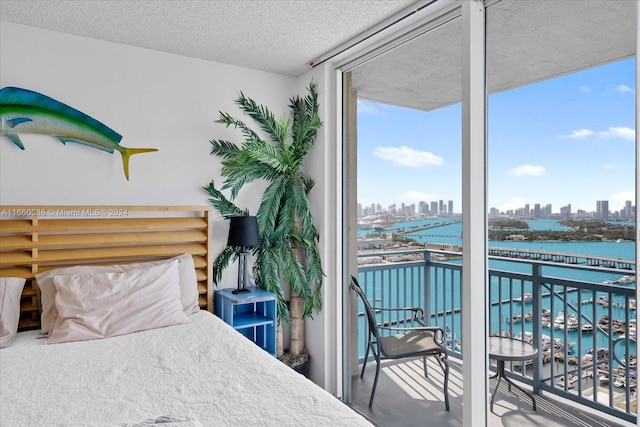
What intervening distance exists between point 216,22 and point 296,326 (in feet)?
7.71

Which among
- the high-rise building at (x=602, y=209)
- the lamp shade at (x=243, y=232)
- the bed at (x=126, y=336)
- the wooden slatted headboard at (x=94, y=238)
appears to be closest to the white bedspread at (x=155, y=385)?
the bed at (x=126, y=336)

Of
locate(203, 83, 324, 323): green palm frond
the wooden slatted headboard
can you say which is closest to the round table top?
locate(203, 83, 324, 323): green palm frond

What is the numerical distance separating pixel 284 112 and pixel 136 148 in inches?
50.7

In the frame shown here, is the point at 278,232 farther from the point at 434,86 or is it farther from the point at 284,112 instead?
the point at 434,86

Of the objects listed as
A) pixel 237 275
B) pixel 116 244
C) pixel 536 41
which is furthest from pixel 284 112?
pixel 536 41

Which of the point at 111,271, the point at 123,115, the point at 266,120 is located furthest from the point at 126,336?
the point at 266,120

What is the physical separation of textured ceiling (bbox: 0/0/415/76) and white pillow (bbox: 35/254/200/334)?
155 centimetres

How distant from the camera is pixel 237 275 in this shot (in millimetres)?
3369

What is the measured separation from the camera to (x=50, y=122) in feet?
8.71

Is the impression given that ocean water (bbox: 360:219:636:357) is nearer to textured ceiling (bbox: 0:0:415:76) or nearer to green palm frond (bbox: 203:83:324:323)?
green palm frond (bbox: 203:83:324:323)

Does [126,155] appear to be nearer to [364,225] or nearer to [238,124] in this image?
[238,124]

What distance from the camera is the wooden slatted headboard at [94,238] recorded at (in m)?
2.52

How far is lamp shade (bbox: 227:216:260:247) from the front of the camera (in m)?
2.96

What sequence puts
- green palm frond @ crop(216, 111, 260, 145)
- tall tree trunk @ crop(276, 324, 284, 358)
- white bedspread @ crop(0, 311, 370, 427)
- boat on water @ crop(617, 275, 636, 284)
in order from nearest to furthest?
white bedspread @ crop(0, 311, 370, 427) < boat on water @ crop(617, 275, 636, 284) < green palm frond @ crop(216, 111, 260, 145) < tall tree trunk @ crop(276, 324, 284, 358)
